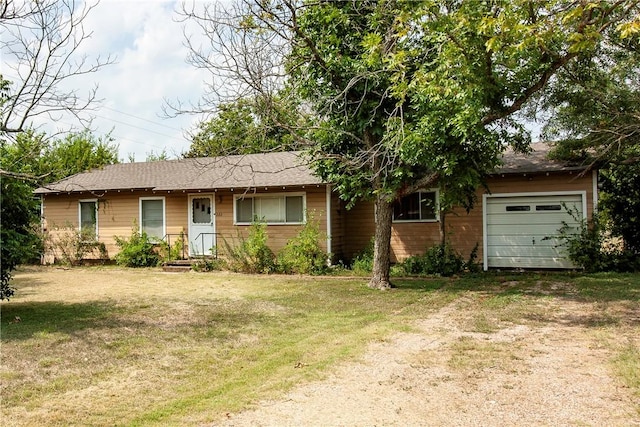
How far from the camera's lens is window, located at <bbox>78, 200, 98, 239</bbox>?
1900cm

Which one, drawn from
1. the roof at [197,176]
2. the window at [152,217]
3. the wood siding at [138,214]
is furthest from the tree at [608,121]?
the window at [152,217]

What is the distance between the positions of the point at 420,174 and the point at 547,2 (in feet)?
15.3

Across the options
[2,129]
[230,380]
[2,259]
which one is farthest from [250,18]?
[230,380]

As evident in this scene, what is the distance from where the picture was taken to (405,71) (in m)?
8.98

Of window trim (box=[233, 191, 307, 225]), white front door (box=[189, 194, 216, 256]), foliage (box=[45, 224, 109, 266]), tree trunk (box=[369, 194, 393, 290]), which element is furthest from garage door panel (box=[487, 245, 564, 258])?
foliage (box=[45, 224, 109, 266])

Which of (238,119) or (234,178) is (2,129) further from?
(234,178)

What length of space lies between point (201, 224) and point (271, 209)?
8.73 ft

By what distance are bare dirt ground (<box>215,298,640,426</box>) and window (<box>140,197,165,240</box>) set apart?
43.0ft

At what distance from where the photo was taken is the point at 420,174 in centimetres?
1166

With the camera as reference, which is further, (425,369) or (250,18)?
(250,18)

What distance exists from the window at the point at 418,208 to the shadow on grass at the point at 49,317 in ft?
30.2

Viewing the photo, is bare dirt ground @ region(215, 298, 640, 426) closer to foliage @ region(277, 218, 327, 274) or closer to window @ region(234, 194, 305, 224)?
foliage @ region(277, 218, 327, 274)

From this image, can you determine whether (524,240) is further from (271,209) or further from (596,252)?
(271,209)

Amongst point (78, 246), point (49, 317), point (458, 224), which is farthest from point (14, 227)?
point (458, 224)
